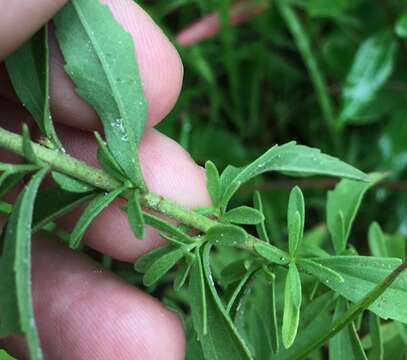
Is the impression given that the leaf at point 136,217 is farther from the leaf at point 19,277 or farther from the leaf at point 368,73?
the leaf at point 368,73

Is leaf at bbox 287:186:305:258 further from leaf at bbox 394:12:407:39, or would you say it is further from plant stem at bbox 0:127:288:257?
leaf at bbox 394:12:407:39

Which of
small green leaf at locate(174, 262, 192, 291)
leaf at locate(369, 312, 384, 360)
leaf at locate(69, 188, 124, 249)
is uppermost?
leaf at locate(69, 188, 124, 249)

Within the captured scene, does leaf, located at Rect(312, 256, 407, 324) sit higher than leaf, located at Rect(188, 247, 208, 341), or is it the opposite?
leaf, located at Rect(188, 247, 208, 341)

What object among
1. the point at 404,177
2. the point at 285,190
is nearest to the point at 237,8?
the point at 285,190

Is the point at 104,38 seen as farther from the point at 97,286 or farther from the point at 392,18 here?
the point at 392,18

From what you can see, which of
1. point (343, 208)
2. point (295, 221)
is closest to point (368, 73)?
point (343, 208)

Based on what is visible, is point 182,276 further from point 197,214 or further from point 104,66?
point 104,66

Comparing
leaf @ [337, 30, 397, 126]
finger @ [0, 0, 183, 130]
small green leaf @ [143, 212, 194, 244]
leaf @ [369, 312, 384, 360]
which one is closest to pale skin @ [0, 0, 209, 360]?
finger @ [0, 0, 183, 130]
